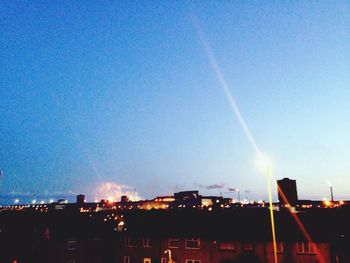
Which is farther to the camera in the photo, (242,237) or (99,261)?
(99,261)

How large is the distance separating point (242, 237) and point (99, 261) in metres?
20.4

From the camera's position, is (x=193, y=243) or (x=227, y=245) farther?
(x=193, y=243)

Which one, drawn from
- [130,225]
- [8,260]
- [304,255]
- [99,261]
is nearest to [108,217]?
[99,261]

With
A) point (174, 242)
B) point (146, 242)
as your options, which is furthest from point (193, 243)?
point (146, 242)

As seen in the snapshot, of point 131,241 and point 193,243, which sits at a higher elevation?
point 131,241

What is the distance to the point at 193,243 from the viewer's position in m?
33.5

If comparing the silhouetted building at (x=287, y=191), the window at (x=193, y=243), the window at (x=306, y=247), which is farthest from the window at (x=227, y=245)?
the silhouetted building at (x=287, y=191)

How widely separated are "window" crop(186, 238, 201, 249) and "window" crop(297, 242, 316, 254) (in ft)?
32.6

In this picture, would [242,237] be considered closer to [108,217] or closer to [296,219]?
[296,219]

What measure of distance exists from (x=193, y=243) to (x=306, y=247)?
11222 mm

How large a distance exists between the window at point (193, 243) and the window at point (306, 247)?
993cm

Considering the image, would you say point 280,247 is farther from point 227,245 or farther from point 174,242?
point 174,242

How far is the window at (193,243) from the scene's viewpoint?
33250mm

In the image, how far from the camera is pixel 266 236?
29.4 meters
